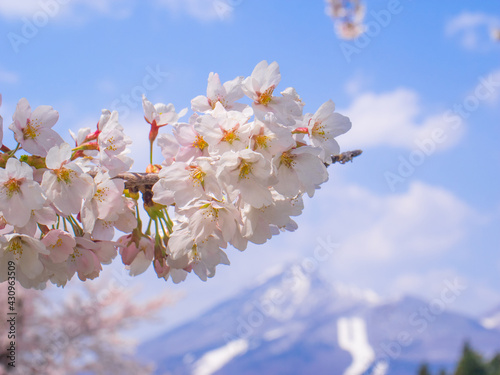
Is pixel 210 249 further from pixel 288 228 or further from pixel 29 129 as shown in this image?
pixel 29 129

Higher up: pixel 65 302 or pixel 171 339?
pixel 171 339

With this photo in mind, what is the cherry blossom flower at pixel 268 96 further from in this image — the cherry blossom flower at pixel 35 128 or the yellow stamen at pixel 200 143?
the cherry blossom flower at pixel 35 128

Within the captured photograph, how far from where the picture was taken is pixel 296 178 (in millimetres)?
873

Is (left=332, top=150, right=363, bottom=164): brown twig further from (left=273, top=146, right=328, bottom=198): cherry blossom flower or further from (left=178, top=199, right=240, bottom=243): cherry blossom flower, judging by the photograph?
(left=178, top=199, right=240, bottom=243): cherry blossom flower

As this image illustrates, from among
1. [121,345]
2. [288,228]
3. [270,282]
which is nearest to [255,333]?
[270,282]

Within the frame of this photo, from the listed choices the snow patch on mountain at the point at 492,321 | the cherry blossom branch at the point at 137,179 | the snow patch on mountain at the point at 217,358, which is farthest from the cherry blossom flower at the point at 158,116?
the snow patch on mountain at the point at 492,321

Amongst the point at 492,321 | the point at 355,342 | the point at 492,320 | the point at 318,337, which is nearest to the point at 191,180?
the point at 318,337

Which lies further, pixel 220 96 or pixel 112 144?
pixel 220 96

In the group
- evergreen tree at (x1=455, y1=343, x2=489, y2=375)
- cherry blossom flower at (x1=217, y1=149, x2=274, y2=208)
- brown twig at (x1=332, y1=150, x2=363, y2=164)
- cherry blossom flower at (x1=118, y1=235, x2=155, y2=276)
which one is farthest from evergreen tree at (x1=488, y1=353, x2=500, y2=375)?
cherry blossom flower at (x1=217, y1=149, x2=274, y2=208)

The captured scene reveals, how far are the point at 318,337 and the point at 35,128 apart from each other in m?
132

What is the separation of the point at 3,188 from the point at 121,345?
8978 mm

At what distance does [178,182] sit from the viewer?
0.87 meters

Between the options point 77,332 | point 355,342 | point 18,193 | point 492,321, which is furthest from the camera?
point 492,321

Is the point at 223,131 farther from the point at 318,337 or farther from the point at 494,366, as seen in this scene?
the point at 318,337
